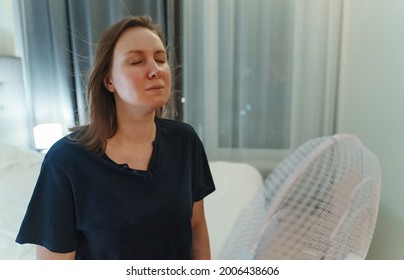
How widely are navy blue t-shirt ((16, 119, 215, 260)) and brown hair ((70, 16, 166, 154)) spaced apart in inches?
1.1

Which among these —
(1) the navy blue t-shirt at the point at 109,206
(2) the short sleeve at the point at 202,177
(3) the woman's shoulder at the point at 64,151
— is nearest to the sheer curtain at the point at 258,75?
(2) the short sleeve at the point at 202,177

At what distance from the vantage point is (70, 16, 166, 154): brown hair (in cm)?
Result: 56

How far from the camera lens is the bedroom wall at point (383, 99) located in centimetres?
79

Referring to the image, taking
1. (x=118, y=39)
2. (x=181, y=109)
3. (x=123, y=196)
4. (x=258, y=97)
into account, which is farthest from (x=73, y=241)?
(x=258, y=97)

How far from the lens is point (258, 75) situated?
147cm

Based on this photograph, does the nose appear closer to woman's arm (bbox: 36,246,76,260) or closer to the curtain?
woman's arm (bbox: 36,246,76,260)

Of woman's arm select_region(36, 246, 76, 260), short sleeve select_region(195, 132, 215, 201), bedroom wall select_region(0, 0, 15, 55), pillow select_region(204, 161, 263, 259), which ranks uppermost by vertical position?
bedroom wall select_region(0, 0, 15, 55)

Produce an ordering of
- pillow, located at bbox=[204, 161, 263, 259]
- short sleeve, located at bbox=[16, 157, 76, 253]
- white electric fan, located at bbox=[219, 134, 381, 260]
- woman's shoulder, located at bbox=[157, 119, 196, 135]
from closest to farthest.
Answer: white electric fan, located at bbox=[219, 134, 381, 260]
short sleeve, located at bbox=[16, 157, 76, 253]
woman's shoulder, located at bbox=[157, 119, 196, 135]
pillow, located at bbox=[204, 161, 263, 259]

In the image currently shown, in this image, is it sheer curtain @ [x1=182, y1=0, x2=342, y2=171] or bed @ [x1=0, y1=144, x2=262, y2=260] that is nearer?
bed @ [x1=0, y1=144, x2=262, y2=260]

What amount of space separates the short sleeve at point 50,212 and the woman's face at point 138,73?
18cm

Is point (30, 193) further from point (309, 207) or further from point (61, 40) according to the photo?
point (309, 207)

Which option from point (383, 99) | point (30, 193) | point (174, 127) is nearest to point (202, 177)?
point (174, 127)

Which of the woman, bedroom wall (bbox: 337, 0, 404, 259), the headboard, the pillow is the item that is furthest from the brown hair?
the headboard

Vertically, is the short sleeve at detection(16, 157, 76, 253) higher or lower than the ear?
lower
